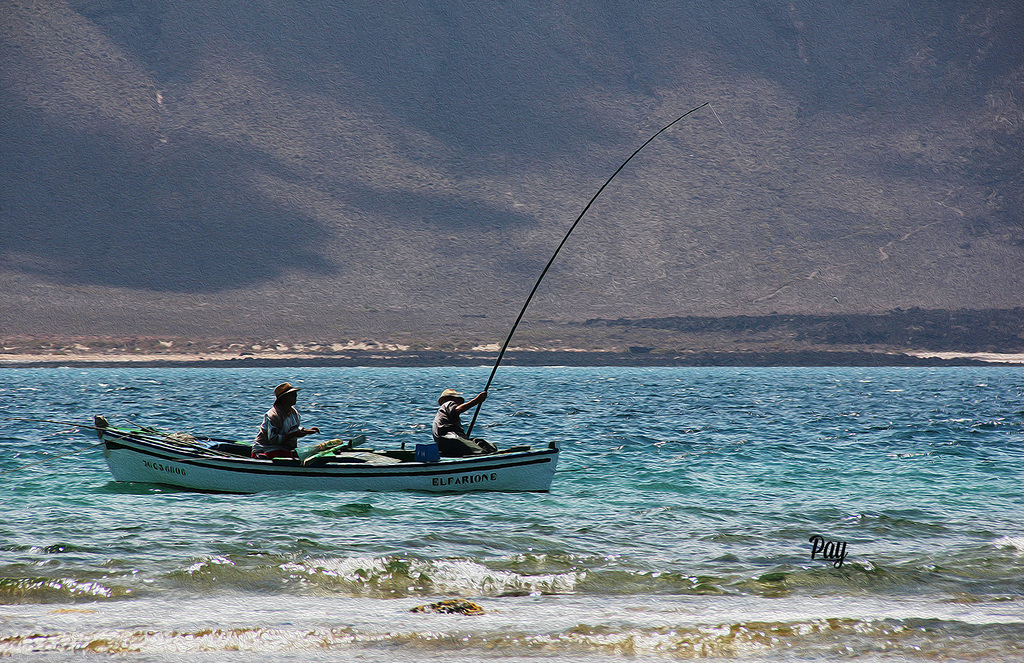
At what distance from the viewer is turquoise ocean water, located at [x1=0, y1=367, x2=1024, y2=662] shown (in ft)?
28.2

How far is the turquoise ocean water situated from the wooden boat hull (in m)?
0.29

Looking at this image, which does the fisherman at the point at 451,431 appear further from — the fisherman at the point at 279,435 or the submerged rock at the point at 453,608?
the submerged rock at the point at 453,608

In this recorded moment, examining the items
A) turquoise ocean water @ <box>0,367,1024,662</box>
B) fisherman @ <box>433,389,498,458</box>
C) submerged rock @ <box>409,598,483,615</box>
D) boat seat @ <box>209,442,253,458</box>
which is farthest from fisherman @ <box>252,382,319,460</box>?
submerged rock @ <box>409,598,483,615</box>

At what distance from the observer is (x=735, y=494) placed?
18.7 metres

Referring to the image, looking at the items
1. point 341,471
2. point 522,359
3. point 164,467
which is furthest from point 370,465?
point 522,359

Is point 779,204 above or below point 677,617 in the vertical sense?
above

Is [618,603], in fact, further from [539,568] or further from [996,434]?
[996,434]

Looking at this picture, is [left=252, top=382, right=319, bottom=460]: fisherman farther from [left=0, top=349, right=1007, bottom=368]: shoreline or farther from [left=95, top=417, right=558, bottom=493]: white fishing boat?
[left=0, top=349, right=1007, bottom=368]: shoreline

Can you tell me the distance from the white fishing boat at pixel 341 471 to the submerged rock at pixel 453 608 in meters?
7.43

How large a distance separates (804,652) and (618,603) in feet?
7.71

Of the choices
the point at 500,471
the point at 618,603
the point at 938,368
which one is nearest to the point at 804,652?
the point at 618,603

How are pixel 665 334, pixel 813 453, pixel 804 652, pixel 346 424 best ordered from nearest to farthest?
pixel 804 652
pixel 813 453
pixel 346 424
pixel 665 334

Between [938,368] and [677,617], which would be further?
[938,368]
